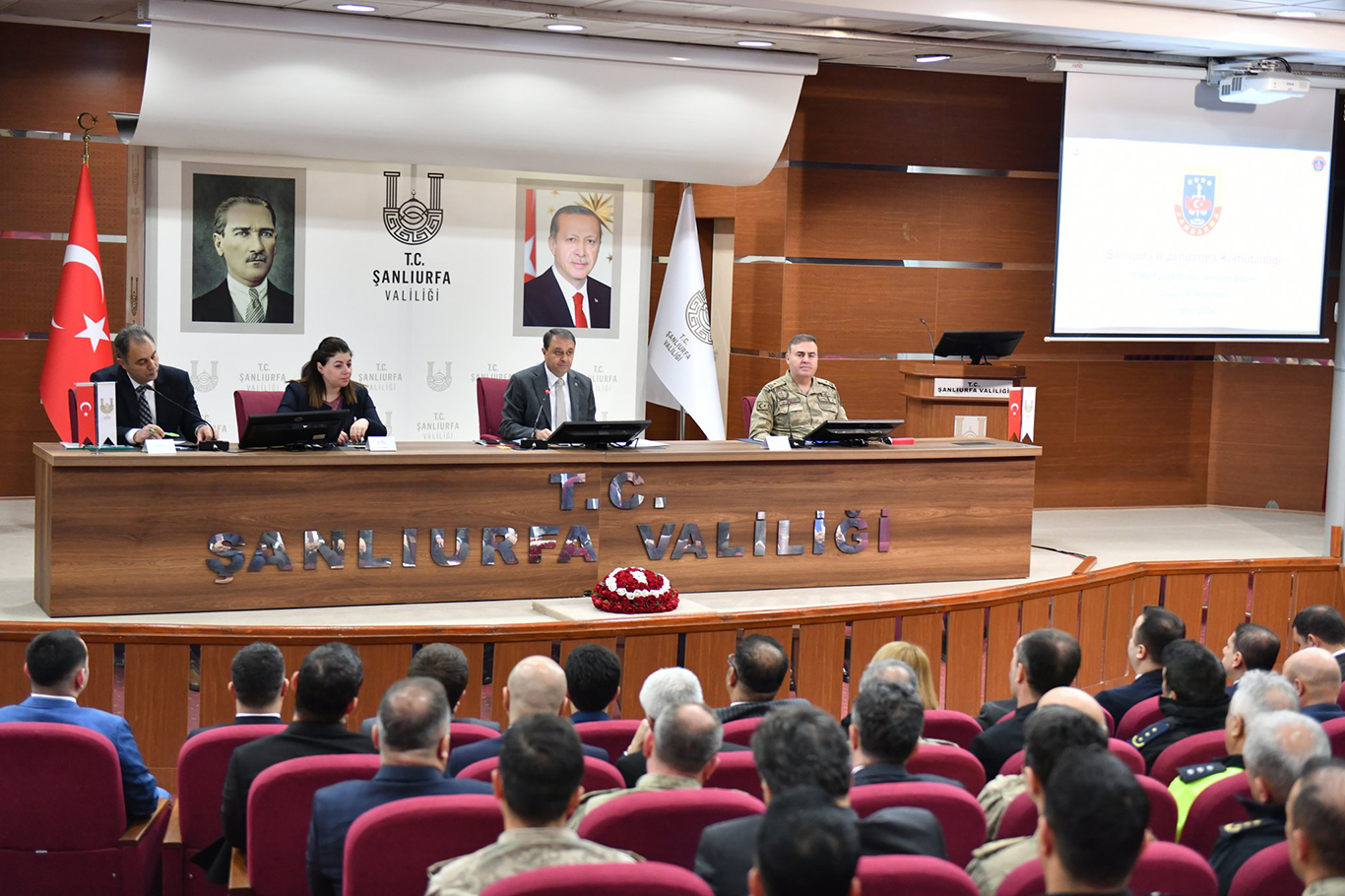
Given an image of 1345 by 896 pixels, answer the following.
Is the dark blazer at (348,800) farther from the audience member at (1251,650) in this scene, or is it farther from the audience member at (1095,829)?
the audience member at (1251,650)

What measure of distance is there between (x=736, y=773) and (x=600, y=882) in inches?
41.1

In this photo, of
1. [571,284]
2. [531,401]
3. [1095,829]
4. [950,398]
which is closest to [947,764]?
[1095,829]

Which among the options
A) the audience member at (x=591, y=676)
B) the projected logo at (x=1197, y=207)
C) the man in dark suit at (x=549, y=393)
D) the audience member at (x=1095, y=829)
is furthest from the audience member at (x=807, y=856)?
the projected logo at (x=1197, y=207)

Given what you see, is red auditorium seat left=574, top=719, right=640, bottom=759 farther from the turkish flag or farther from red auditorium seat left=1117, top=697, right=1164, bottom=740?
the turkish flag

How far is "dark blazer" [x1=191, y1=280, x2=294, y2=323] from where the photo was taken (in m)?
7.77

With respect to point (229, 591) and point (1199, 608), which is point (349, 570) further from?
point (1199, 608)

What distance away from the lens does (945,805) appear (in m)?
2.72

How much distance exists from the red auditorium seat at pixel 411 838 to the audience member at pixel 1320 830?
1.37m

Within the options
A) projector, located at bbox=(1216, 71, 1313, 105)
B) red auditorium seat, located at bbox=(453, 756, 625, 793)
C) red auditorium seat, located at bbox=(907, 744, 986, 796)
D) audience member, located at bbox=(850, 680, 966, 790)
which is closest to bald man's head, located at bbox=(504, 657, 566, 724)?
red auditorium seat, located at bbox=(453, 756, 625, 793)

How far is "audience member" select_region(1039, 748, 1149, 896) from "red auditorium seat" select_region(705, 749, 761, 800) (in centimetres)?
109

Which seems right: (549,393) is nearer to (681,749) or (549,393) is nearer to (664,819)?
(681,749)

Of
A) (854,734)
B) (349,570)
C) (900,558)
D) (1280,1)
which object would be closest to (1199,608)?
(900,558)

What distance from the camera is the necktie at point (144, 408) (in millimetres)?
5602

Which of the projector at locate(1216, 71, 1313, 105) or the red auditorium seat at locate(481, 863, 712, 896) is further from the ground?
the projector at locate(1216, 71, 1313, 105)
